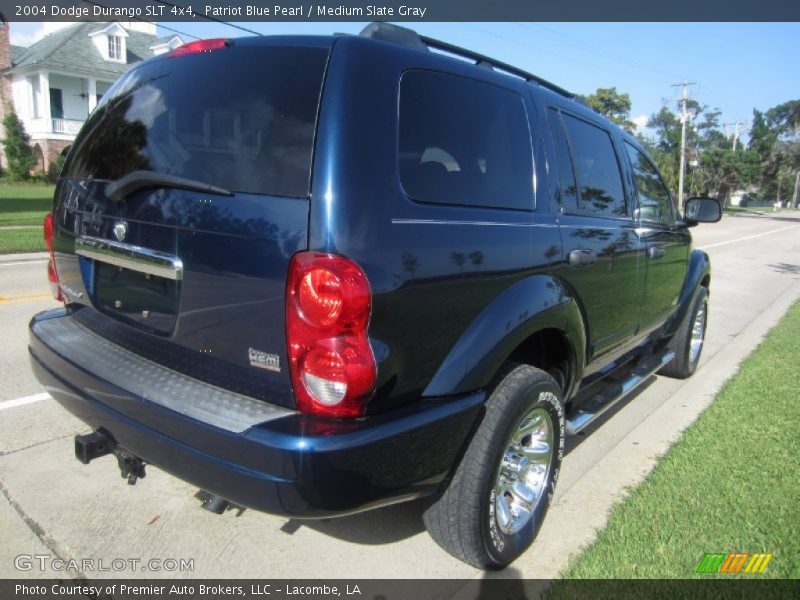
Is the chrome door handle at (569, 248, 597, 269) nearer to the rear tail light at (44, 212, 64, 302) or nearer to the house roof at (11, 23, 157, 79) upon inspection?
the rear tail light at (44, 212, 64, 302)

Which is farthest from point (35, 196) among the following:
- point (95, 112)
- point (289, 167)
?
point (289, 167)

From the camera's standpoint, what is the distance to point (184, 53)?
2.38 metres

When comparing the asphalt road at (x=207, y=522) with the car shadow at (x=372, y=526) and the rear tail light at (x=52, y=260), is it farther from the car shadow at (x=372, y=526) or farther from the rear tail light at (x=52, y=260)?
the rear tail light at (x=52, y=260)

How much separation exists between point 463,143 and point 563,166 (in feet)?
2.60

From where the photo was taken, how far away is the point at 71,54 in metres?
31.6

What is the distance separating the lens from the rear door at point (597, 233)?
9.61 ft

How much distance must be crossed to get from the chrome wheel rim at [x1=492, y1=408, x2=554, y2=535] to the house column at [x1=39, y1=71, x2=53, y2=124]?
114 feet

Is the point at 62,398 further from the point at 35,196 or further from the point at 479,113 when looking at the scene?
the point at 35,196

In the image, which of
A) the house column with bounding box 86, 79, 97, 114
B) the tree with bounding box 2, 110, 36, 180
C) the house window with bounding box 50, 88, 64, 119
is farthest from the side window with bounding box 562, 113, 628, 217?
the house window with bounding box 50, 88, 64, 119

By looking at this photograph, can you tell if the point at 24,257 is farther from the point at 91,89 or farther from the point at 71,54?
the point at 71,54

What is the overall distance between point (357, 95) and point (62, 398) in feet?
5.73

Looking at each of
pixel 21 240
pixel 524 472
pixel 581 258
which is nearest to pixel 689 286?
pixel 581 258

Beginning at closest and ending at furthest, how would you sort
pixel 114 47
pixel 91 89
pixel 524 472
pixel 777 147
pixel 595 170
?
pixel 524 472 → pixel 595 170 → pixel 91 89 → pixel 114 47 → pixel 777 147

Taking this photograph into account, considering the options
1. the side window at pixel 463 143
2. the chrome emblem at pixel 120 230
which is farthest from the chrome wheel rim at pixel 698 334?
the chrome emblem at pixel 120 230
